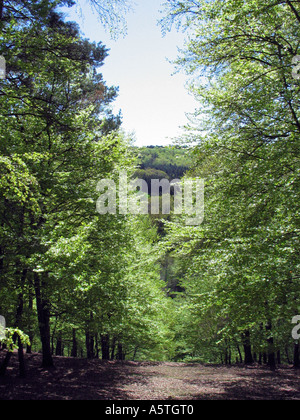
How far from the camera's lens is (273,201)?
7445 mm

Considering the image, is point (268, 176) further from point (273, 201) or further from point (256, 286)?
point (256, 286)

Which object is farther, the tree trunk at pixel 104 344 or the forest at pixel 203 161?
the tree trunk at pixel 104 344

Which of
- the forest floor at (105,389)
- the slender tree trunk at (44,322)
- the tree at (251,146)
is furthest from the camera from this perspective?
the slender tree trunk at (44,322)

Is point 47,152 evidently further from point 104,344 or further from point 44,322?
point 104,344

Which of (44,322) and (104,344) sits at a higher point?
(44,322)

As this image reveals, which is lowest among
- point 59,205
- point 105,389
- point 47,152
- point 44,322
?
point 105,389

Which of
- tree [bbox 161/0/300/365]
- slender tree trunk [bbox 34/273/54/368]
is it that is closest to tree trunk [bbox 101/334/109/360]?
slender tree trunk [bbox 34/273/54/368]

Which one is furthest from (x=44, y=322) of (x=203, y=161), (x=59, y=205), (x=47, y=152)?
(x=203, y=161)

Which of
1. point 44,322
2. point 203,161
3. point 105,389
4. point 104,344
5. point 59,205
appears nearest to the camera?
point 203,161

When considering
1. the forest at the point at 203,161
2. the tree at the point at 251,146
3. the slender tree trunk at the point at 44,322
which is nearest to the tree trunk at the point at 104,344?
the slender tree trunk at the point at 44,322

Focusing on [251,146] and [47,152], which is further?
[47,152]

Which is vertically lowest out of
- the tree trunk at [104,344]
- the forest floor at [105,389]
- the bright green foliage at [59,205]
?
the tree trunk at [104,344]

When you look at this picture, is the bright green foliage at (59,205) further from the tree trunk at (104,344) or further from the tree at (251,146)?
the tree trunk at (104,344)

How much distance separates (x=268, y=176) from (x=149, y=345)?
17850 mm
